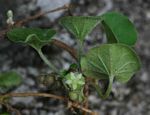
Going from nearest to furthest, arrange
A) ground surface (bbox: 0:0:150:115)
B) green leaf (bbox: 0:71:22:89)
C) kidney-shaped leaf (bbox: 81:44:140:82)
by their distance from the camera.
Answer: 1. kidney-shaped leaf (bbox: 81:44:140:82)
2. green leaf (bbox: 0:71:22:89)
3. ground surface (bbox: 0:0:150:115)

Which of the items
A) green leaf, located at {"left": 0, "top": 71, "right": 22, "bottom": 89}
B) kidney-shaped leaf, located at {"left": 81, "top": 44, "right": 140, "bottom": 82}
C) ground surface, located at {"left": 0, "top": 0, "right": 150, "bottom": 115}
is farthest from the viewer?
ground surface, located at {"left": 0, "top": 0, "right": 150, "bottom": 115}

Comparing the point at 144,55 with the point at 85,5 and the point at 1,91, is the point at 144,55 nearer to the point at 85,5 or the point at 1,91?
the point at 85,5

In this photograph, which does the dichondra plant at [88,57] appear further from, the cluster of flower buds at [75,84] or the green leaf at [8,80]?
the green leaf at [8,80]

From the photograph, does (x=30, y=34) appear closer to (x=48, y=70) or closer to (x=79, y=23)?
(x=79, y=23)

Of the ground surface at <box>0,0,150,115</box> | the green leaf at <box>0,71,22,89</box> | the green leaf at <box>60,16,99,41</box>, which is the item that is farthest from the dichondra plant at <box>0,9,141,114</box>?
the ground surface at <box>0,0,150,115</box>

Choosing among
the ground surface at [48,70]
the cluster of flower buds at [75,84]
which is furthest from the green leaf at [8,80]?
the cluster of flower buds at [75,84]

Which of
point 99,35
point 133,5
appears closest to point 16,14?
point 99,35

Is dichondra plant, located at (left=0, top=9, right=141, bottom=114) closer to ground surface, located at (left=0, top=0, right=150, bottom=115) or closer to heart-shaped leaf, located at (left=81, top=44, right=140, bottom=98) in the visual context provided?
heart-shaped leaf, located at (left=81, top=44, right=140, bottom=98)
